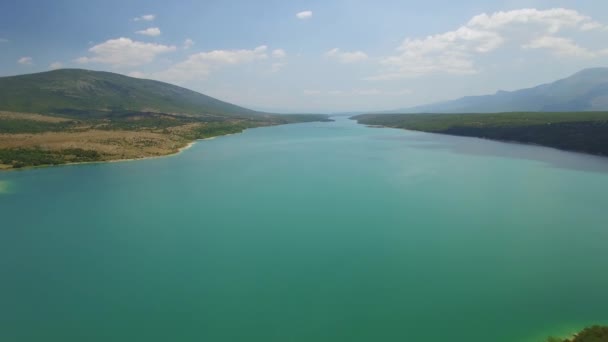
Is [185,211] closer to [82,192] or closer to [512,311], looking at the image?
[82,192]

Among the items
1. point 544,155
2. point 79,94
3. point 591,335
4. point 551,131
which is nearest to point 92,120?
point 79,94

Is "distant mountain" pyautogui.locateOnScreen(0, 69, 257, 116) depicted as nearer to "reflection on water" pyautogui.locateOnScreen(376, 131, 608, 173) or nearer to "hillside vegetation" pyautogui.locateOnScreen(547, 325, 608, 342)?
"reflection on water" pyautogui.locateOnScreen(376, 131, 608, 173)

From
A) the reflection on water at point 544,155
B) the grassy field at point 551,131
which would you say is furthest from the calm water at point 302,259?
the grassy field at point 551,131

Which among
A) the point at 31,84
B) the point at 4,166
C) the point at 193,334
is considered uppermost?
the point at 31,84

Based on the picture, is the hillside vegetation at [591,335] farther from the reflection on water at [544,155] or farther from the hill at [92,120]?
A: the hill at [92,120]

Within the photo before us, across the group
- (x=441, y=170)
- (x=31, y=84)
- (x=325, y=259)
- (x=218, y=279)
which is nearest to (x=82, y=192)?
(x=218, y=279)
